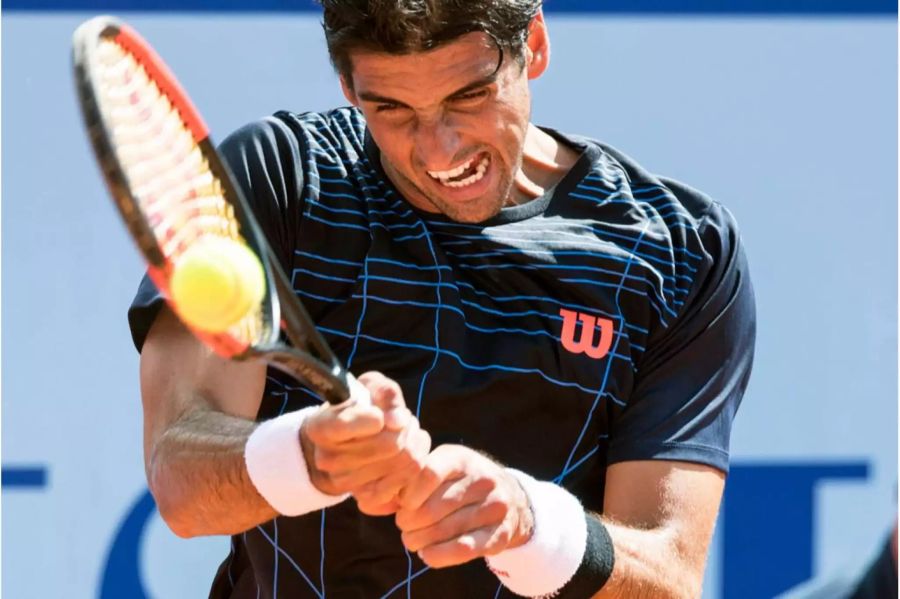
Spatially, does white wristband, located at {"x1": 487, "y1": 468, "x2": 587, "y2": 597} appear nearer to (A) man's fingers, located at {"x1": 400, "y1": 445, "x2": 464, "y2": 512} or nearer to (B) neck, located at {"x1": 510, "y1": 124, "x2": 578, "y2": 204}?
(A) man's fingers, located at {"x1": 400, "y1": 445, "x2": 464, "y2": 512}

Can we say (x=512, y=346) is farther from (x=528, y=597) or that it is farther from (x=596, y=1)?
(x=596, y=1)

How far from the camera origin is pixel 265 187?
7.33 ft

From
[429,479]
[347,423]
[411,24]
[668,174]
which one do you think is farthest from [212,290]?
[668,174]

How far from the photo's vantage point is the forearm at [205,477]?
197 centimetres

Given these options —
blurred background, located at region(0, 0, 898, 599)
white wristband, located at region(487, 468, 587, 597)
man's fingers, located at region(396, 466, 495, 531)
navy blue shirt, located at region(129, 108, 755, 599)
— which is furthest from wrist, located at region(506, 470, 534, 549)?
blurred background, located at region(0, 0, 898, 599)

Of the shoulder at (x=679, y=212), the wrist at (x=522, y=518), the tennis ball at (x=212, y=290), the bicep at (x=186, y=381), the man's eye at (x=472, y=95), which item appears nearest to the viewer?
the tennis ball at (x=212, y=290)

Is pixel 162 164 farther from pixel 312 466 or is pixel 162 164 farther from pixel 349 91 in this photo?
pixel 349 91

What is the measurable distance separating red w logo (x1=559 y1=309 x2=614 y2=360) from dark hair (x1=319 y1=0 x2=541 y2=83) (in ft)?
1.16

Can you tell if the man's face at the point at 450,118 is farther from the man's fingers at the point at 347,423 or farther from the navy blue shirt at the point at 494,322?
the man's fingers at the point at 347,423

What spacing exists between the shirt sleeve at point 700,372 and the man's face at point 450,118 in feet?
0.97

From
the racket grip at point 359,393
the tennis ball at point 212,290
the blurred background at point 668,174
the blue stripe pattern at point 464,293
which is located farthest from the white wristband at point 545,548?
the blurred background at point 668,174

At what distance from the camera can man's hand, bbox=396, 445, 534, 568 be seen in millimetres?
1801

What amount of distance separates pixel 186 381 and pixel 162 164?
19.2 inches

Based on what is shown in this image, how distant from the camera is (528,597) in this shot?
217cm
